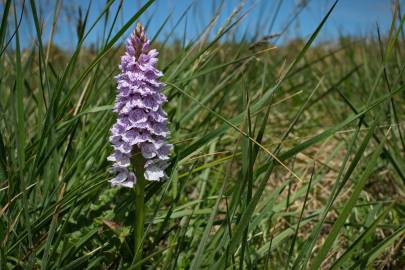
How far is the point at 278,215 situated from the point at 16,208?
1064 mm

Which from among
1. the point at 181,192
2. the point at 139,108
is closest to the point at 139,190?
the point at 139,108

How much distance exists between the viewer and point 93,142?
Result: 1881 millimetres

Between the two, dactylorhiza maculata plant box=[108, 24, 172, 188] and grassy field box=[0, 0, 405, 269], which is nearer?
grassy field box=[0, 0, 405, 269]

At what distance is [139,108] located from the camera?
4.66 feet

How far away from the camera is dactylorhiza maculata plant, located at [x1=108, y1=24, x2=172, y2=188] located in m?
1.41

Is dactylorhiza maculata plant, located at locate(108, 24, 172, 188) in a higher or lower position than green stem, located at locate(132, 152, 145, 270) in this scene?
higher

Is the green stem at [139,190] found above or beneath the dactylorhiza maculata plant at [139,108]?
beneath

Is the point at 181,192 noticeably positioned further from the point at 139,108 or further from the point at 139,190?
the point at 139,108

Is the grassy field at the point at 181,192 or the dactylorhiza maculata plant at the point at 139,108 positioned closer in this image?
the grassy field at the point at 181,192

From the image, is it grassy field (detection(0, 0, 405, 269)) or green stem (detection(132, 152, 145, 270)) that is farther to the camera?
green stem (detection(132, 152, 145, 270))

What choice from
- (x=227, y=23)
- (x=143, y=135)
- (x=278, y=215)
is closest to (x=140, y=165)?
(x=143, y=135)

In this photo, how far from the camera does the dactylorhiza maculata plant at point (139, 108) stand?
1.41 meters

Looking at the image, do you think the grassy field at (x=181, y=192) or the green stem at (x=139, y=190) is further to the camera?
the green stem at (x=139, y=190)

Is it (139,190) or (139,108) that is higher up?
(139,108)
